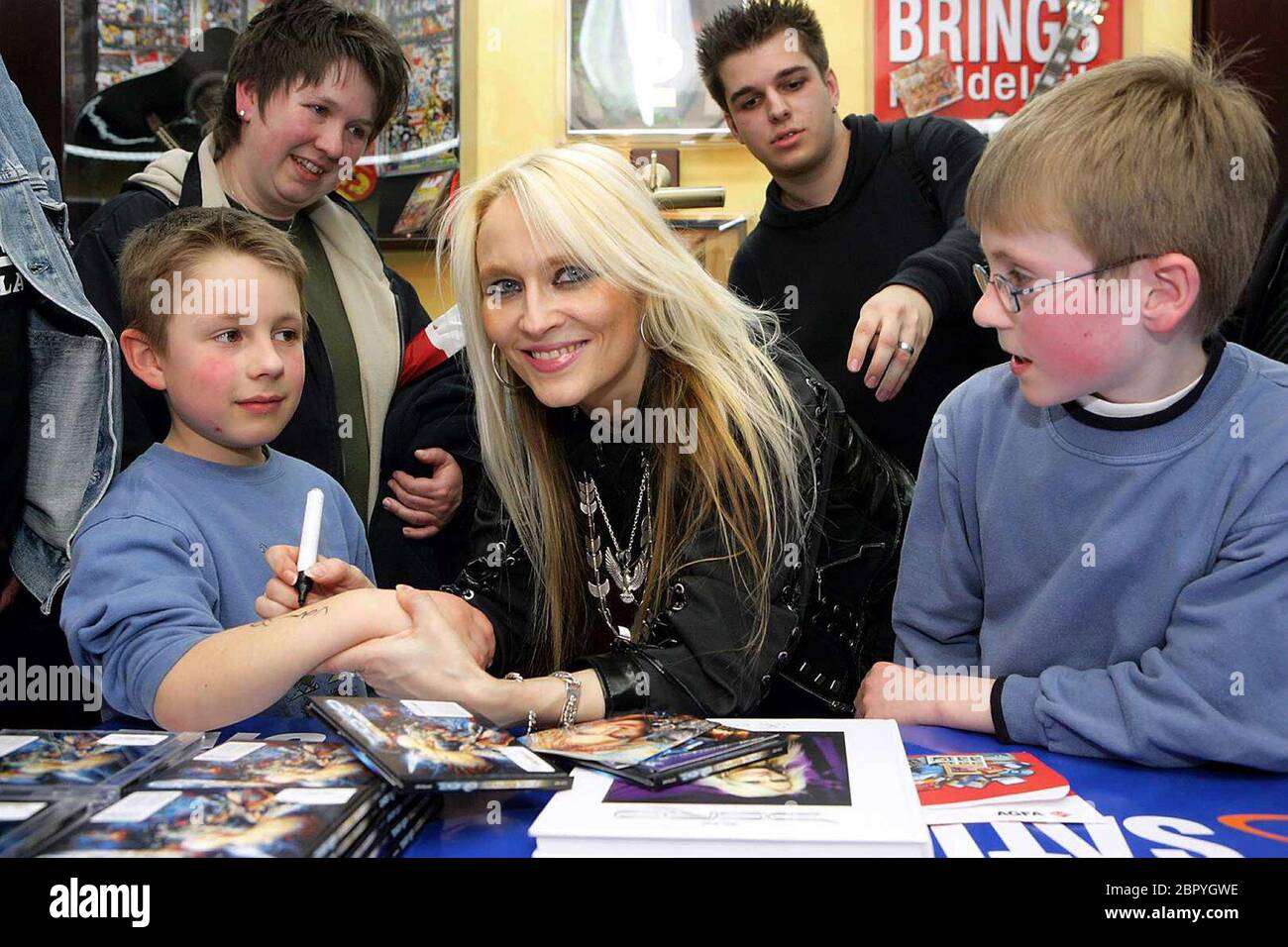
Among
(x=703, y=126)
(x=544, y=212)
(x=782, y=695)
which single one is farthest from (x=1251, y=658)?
(x=703, y=126)

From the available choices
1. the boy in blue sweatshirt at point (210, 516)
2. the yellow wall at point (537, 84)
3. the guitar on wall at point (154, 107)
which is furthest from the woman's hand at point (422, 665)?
the guitar on wall at point (154, 107)

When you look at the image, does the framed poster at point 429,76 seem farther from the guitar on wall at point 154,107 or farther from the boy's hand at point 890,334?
the boy's hand at point 890,334

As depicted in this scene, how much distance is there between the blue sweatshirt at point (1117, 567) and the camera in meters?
1.09

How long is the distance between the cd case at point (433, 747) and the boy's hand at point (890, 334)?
881 millimetres

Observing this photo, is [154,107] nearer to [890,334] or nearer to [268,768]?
[890,334]

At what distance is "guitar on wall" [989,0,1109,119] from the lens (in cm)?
340

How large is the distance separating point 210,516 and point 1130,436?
110 cm

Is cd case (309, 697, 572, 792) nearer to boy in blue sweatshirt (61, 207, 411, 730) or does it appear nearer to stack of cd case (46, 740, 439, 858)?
stack of cd case (46, 740, 439, 858)

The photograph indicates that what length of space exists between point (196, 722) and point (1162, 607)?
977 millimetres

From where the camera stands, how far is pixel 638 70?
3484 millimetres

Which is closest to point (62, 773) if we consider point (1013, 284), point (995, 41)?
point (1013, 284)

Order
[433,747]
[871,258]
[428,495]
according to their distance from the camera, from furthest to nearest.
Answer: [871,258], [428,495], [433,747]

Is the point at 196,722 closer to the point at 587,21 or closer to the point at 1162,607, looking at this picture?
the point at 1162,607

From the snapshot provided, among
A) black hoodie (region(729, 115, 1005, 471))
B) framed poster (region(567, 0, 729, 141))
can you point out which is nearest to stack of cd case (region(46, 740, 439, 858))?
black hoodie (region(729, 115, 1005, 471))
